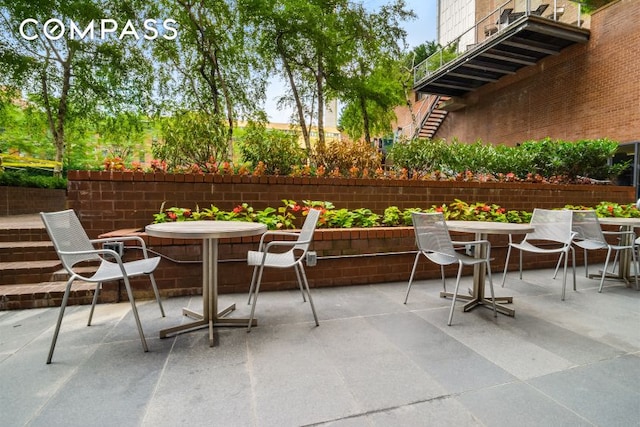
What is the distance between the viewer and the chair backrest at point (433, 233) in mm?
2750

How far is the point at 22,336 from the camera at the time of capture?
2.38 m

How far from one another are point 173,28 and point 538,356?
11.9 metres

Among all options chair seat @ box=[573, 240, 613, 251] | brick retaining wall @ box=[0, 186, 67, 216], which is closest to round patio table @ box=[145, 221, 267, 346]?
chair seat @ box=[573, 240, 613, 251]

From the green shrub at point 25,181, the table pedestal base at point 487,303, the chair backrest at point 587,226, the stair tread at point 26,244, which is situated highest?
the green shrub at point 25,181

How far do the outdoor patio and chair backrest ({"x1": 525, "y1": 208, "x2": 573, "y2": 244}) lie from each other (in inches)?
36.7

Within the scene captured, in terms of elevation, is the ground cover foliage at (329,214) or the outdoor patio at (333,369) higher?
the ground cover foliage at (329,214)

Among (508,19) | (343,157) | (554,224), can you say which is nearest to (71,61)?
(343,157)

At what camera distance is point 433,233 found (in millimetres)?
2852

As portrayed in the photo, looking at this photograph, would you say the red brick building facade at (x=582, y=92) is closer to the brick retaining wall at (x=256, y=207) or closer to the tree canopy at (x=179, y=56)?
the tree canopy at (x=179, y=56)

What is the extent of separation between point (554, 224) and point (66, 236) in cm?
481

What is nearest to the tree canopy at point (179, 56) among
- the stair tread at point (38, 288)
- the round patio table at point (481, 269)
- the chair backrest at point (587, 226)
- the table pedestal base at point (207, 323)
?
the stair tread at point (38, 288)

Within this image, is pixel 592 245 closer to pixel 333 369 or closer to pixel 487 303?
pixel 487 303

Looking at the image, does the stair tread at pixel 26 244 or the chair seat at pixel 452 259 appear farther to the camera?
the stair tread at pixel 26 244

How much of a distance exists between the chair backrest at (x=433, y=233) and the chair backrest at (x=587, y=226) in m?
2.34
